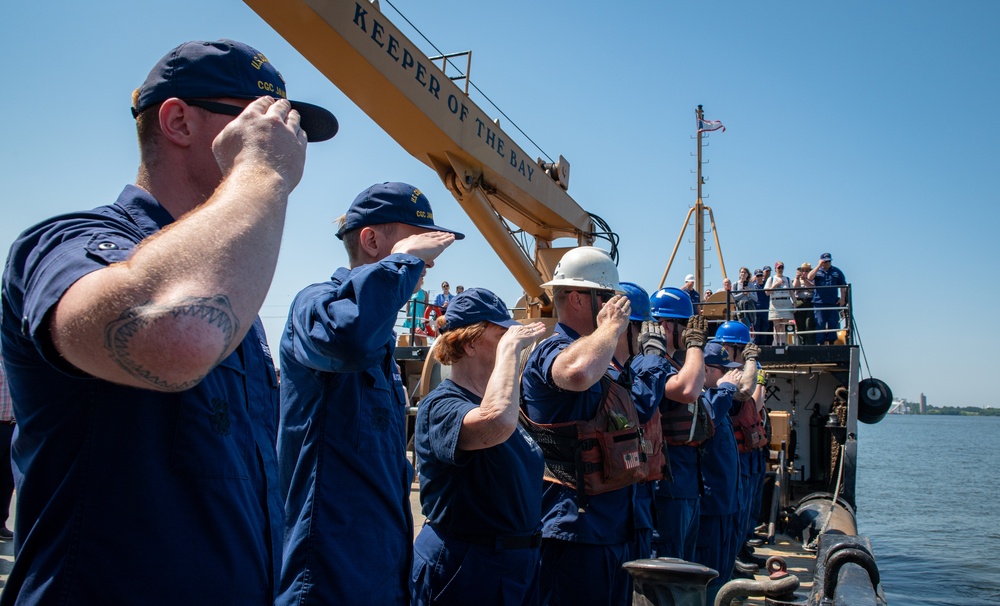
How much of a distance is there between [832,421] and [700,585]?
9827 millimetres

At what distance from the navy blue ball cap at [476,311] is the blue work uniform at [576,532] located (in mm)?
429

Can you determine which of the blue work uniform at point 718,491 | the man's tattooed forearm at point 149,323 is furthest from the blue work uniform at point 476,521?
the blue work uniform at point 718,491

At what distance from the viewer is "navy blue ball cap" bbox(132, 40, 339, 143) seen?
1.43m

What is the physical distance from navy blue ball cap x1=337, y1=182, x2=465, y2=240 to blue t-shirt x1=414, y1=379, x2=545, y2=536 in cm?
75

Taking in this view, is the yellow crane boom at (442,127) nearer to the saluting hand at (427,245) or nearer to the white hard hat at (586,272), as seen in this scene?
the white hard hat at (586,272)

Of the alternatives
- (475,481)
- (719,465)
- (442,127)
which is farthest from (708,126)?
(475,481)

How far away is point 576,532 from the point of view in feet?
10.8

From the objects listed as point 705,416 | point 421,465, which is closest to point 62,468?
point 421,465

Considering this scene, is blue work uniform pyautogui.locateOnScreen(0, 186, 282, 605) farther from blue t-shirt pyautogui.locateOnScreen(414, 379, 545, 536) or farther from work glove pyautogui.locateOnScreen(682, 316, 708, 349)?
work glove pyautogui.locateOnScreen(682, 316, 708, 349)

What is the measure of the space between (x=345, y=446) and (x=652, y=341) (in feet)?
9.85

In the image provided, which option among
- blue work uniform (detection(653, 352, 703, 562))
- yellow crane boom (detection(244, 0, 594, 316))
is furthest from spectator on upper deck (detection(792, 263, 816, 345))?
blue work uniform (detection(653, 352, 703, 562))

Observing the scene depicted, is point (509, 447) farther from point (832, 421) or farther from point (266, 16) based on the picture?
point (832, 421)

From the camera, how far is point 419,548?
2.88 m

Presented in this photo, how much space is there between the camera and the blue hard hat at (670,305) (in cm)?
612
